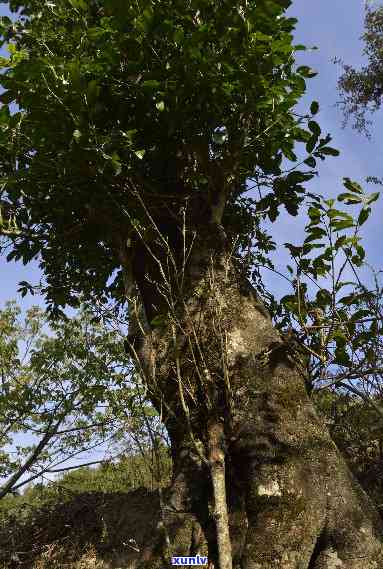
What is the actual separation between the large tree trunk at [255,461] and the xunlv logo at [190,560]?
5 centimetres

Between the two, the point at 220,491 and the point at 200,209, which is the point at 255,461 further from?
the point at 200,209

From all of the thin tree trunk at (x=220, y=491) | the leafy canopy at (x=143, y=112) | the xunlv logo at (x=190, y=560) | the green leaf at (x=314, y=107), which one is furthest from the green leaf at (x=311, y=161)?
the xunlv logo at (x=190, y=560)

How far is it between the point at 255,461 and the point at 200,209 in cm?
241

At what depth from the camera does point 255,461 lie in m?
3.24

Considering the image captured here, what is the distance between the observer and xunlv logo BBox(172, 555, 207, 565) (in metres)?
2.90

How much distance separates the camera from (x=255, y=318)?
13.2 ft

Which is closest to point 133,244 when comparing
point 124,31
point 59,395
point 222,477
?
point 124,31

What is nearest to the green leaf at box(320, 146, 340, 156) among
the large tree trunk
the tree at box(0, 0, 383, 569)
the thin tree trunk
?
the tree at box(0, 0, 383, 569)

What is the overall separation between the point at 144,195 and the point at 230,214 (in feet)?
5.28

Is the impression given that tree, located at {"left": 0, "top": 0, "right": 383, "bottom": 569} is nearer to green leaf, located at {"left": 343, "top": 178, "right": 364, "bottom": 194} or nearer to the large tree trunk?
the large tree trunk

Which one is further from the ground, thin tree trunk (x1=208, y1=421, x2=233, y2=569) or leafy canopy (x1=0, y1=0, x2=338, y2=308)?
leafy canopy (x1=0, y1=0, x2=338, y2=308)

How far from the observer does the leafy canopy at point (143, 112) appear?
3607 mm

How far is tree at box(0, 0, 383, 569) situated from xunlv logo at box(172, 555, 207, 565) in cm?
7

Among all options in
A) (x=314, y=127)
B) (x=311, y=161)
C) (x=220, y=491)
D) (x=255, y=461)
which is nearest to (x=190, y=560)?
(x=220, y=491)
